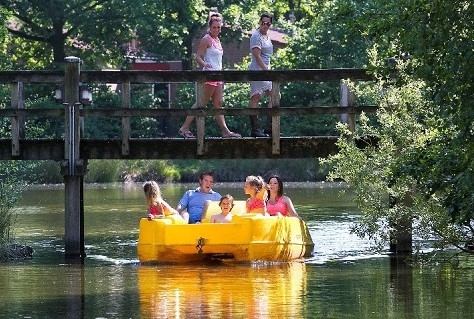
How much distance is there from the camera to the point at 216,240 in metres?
20.2

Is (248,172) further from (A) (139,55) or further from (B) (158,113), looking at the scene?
(B) (158,113)

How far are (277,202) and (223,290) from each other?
5153 mm

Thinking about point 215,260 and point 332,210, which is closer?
point 215,260

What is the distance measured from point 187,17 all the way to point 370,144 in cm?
3326

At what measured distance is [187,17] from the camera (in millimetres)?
54094

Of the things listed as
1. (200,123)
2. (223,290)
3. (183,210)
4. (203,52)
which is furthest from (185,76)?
(223,290)

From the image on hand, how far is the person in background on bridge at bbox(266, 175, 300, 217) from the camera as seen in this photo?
22.0 m

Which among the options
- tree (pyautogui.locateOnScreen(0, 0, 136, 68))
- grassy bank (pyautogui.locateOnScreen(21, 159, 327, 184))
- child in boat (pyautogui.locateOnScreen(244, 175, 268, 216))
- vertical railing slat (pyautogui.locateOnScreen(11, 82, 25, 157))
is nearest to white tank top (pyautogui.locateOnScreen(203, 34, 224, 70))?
child in boat (pyautogui.locateOnScreen(244, 175, 268, 216))

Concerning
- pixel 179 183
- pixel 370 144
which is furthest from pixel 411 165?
pixel 179 183

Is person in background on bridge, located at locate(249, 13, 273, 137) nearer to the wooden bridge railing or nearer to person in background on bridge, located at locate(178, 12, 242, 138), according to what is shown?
person in background on bridge, located at locate(178, 12, 242, 138)

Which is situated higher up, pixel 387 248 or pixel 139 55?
pixel 139 55

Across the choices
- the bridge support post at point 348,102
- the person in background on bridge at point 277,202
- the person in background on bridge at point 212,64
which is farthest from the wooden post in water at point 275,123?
the bridge support post at point 348,102

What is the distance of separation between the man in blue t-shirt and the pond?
1001 millimetres

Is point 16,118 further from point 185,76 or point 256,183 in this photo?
point 256,183
